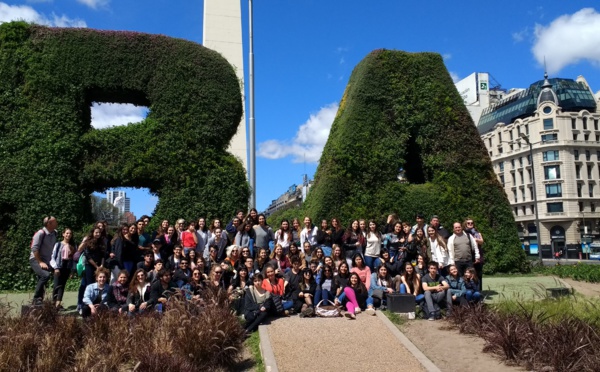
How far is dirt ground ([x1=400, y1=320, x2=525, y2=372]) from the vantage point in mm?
6736

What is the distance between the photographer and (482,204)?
15.2 meters

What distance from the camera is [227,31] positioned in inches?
951

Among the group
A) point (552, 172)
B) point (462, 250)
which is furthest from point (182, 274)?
point (552, 172)

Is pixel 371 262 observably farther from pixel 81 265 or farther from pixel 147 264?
pixel 81 265

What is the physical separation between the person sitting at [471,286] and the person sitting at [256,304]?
4014mm

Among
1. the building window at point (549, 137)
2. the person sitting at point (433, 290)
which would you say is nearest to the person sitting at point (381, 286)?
the person sitting at point (433, 290)

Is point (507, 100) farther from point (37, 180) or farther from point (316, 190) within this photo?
point (37, 180)

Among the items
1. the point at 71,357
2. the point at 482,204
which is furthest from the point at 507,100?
the point at 71,357

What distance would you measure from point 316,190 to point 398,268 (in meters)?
5.15

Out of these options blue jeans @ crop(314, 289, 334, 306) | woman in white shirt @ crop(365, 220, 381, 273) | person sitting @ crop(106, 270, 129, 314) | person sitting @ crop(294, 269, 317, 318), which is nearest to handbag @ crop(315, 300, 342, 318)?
person sitting @ crop(294, 269, 317, 318)

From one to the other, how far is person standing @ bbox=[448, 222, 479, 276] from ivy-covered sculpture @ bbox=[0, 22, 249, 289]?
21.1 feet

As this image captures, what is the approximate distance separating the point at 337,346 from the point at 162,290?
341 centimetres

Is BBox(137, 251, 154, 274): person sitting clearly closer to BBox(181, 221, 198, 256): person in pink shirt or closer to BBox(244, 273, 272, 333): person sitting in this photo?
BBox(181, 221, 198, 256): person in pink shirt

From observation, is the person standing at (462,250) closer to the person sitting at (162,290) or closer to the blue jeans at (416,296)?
the blue jeans at (416,296)
